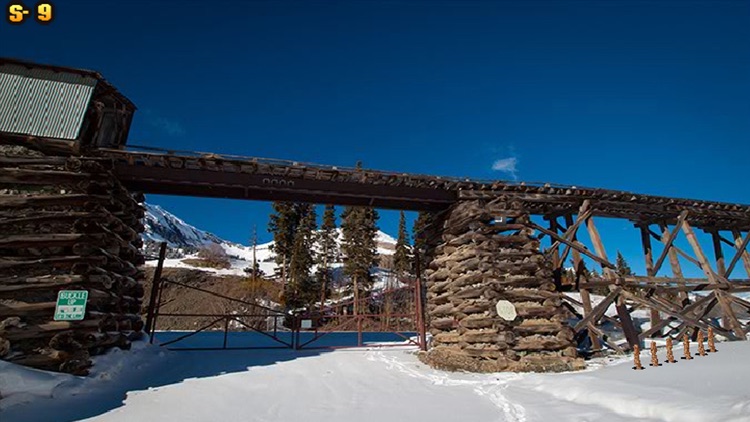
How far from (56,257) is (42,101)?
177 inches

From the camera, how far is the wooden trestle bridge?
930 centimetres

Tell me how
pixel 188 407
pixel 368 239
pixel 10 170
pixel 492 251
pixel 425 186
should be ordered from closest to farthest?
1. pixel 188 407
2. pixel 10 170
3. pixel 492 251
4. pixel 425 186
5. pixel 368 239

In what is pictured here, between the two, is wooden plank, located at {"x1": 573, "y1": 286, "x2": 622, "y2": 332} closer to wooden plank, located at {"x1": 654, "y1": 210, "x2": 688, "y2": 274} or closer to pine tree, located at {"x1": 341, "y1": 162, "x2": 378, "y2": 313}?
wooden plank, located at {"x1": 654, "y1": 210, "x2": 688, "y2": 274}

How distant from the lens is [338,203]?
13.2 metres

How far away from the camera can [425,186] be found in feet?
42.6

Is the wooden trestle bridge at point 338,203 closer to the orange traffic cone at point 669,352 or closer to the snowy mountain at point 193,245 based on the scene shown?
the orange traffic cone at point 669,352

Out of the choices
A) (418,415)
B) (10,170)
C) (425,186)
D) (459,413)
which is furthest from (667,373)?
(10,170)

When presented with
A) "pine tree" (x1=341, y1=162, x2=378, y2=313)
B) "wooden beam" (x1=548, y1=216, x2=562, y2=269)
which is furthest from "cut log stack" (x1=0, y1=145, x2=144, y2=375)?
"pine tree" (x1=341, y1=162, x2=378, y2=313)

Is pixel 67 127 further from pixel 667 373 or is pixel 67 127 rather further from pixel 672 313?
pixel 672 313

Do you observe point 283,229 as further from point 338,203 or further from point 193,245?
point 193,245

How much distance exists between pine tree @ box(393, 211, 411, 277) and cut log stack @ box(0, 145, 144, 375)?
34.3m

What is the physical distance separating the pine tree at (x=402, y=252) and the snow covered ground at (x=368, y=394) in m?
33.2

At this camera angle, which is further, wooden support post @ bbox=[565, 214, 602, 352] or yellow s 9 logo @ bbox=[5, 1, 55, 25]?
wooden support post @ bbox=[565, 214, 602, 352]

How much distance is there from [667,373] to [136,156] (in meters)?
13.8
